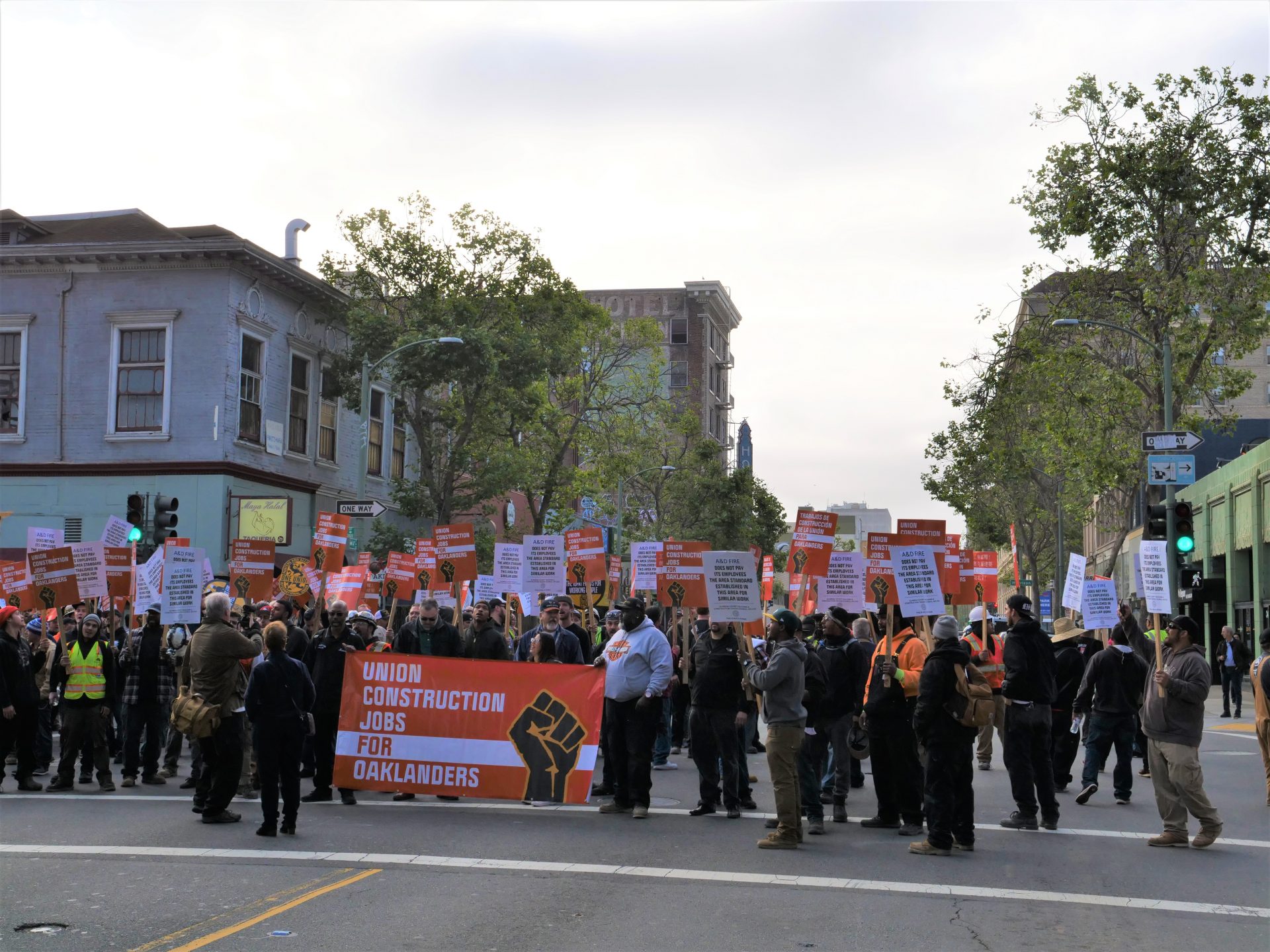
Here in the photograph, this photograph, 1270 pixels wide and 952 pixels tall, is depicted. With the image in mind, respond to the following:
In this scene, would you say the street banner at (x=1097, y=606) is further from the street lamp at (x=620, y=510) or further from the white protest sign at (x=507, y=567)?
the street lamp at (x=620, y=510)

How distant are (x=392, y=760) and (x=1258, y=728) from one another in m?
8.51

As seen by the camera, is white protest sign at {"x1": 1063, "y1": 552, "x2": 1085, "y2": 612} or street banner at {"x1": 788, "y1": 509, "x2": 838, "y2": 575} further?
street banner at {"x1": 788, "y1": 509, "x2": 838, "y2": 575}

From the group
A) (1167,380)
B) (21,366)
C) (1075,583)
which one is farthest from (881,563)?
(21,366)

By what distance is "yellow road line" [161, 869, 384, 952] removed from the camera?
7227 millimetres

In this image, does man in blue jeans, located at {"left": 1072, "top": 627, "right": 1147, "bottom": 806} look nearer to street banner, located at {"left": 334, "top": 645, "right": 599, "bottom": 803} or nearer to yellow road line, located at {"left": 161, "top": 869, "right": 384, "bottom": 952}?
street banner, located at {"left": 334, "top": 645, "right": 599, "bottom": 803}

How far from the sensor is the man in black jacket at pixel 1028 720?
460 inches

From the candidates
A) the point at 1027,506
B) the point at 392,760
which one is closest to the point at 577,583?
the point at 392,760

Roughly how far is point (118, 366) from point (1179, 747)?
29.3m

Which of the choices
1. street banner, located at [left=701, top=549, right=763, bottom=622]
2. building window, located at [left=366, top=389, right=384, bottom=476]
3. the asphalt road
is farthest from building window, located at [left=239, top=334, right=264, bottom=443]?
street banner, located at [left=701, top=549, right=763, bottom=622]

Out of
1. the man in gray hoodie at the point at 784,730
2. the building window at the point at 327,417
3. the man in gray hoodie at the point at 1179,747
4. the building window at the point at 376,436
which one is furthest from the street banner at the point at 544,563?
the building window at the point at 376,436

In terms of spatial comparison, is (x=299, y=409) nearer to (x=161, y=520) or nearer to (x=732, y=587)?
(x=161, y=520)

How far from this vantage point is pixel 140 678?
14164 millimetres

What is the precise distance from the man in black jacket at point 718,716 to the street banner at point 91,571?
7413 millimetres

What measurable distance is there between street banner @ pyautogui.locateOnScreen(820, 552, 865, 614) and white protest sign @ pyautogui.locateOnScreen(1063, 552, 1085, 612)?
2603mm
